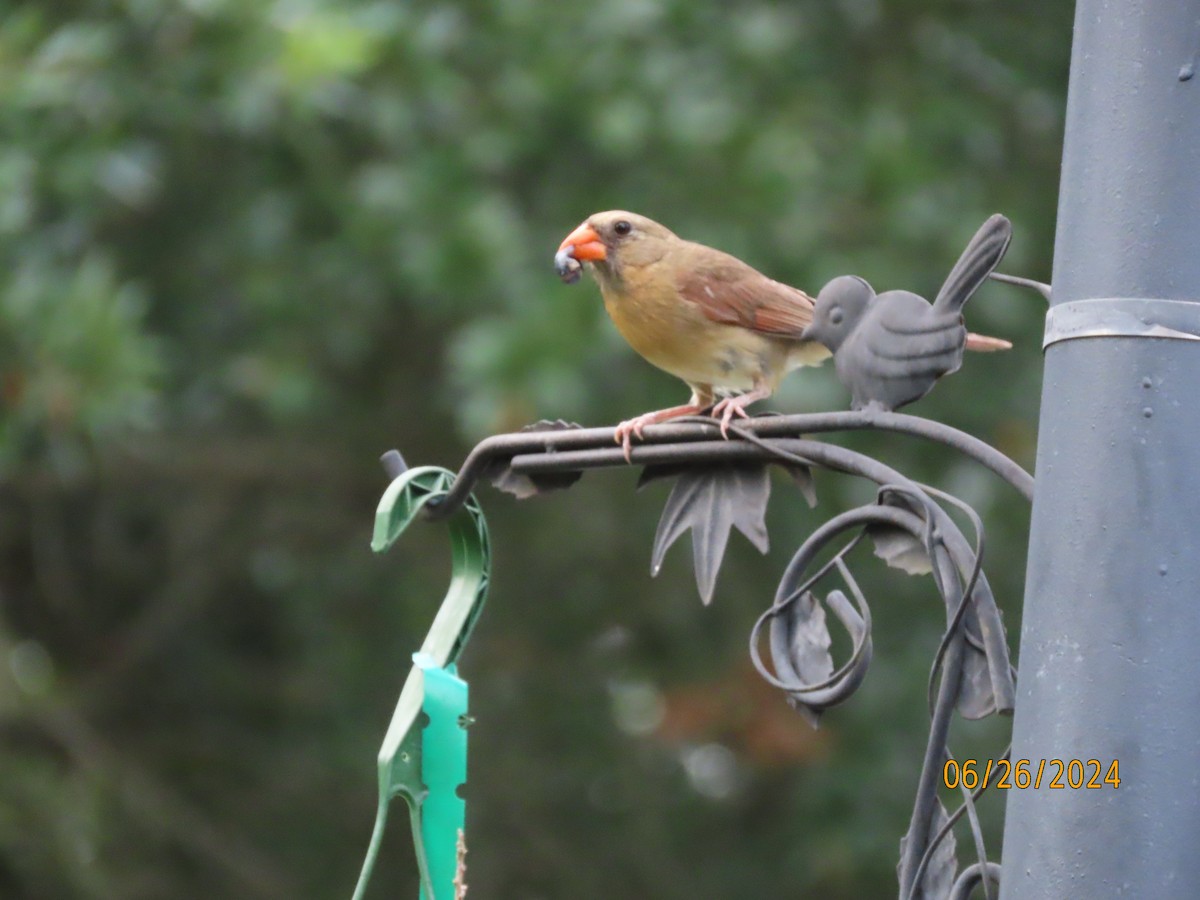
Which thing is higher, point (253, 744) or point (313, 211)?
point (313, 211)

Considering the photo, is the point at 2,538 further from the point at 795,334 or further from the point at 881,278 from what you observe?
the point at 795,334

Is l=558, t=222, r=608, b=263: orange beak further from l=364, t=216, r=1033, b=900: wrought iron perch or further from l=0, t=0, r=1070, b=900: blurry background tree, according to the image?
l=0, t=0, r=1070, b=900: blurry background tree

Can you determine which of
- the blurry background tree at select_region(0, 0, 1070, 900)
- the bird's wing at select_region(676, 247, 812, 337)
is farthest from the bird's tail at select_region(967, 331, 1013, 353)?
the blurry background tree at select_region(0, 0, 1070, 900)

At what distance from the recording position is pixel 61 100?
4004 millimetres

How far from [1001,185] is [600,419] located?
5.03ft

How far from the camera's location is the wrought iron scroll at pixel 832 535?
1.39 metres

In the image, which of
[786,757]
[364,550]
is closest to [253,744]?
[364,550]

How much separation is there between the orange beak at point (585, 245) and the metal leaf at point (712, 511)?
99 centimetres

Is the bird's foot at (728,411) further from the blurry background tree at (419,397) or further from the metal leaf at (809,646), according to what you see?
the blurry background tree at (419,397)

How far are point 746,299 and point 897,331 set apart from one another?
1189 millimetres

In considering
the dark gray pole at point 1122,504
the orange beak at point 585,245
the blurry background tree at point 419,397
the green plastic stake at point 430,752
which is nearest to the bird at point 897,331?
the dark gray pole at point 1122,504

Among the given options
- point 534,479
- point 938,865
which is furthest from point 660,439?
point 938,865

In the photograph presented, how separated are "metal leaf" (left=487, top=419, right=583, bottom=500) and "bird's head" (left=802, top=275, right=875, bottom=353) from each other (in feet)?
1.13

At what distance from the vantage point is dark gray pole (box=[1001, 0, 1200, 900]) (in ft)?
4.00
